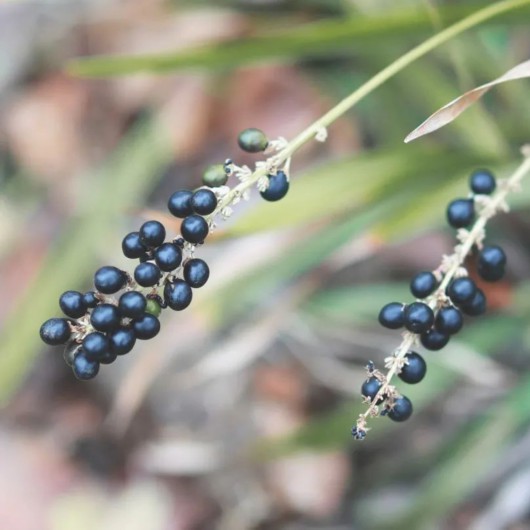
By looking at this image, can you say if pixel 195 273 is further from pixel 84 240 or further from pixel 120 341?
pixel 84 240

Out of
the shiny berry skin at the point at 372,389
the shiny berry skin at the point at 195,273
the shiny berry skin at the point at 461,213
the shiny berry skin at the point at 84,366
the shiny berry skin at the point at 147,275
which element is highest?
the shiny berry skin at the point at 461,213

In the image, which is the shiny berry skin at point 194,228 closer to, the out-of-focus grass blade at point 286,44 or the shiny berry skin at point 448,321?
the shiny berry skin at point 448,321

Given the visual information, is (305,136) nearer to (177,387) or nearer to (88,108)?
(177,387)

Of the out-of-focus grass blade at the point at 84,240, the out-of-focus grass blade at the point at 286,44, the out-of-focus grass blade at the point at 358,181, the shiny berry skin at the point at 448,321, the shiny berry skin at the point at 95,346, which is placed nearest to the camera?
the shiny berry skin at the point at 95,346

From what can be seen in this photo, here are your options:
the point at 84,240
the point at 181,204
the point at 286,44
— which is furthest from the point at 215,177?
the point at 84,240

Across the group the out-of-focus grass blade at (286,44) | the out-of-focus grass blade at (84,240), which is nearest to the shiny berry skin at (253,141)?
the out-of-focus grass blade at (286,44)

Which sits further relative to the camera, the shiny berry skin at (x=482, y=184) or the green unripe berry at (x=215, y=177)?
the shiny berry skin at (x=482, y=184)
